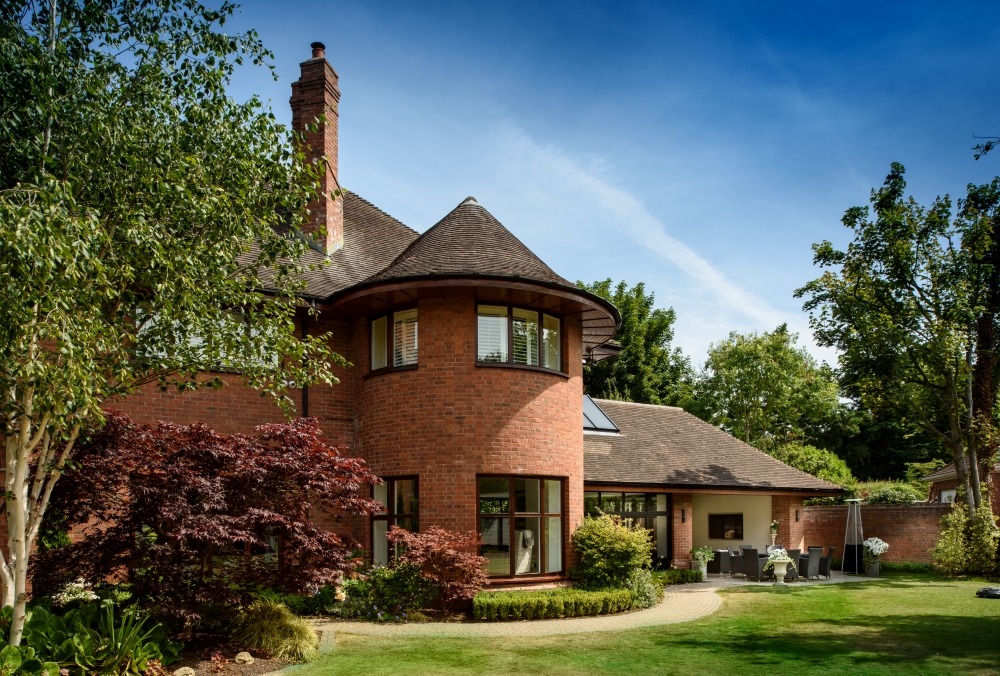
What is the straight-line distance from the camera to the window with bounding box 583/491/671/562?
1870cm

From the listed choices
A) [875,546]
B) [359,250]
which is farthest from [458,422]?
[875,546]

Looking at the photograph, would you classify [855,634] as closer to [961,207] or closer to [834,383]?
[961,207]

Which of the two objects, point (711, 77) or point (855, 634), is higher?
point (711, 77)

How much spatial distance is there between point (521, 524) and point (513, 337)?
3431mm

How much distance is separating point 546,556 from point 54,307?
387 inches

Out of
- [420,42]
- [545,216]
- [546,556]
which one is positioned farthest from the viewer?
[545,216]

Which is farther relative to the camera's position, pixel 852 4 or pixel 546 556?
pixel 546 556

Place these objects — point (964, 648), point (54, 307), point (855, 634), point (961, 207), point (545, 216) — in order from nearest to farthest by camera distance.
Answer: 1. point (54, 307)
2. point (964, 648)
3. point (855, 634)
4. point (545, 216)
5. point (961, 207)

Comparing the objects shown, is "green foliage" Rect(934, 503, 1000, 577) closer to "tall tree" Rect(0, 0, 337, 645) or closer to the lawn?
the lawn

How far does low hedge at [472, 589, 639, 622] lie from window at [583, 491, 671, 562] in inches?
170

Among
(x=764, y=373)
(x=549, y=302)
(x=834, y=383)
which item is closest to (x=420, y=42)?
(x=549, y=302)

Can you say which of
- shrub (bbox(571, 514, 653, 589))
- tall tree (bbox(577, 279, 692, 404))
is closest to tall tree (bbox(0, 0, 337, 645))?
shrub (bbox(571, 514, 653, 589))

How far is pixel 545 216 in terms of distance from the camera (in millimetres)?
16250

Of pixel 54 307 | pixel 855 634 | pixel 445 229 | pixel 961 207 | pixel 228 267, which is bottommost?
pixel 855 634
